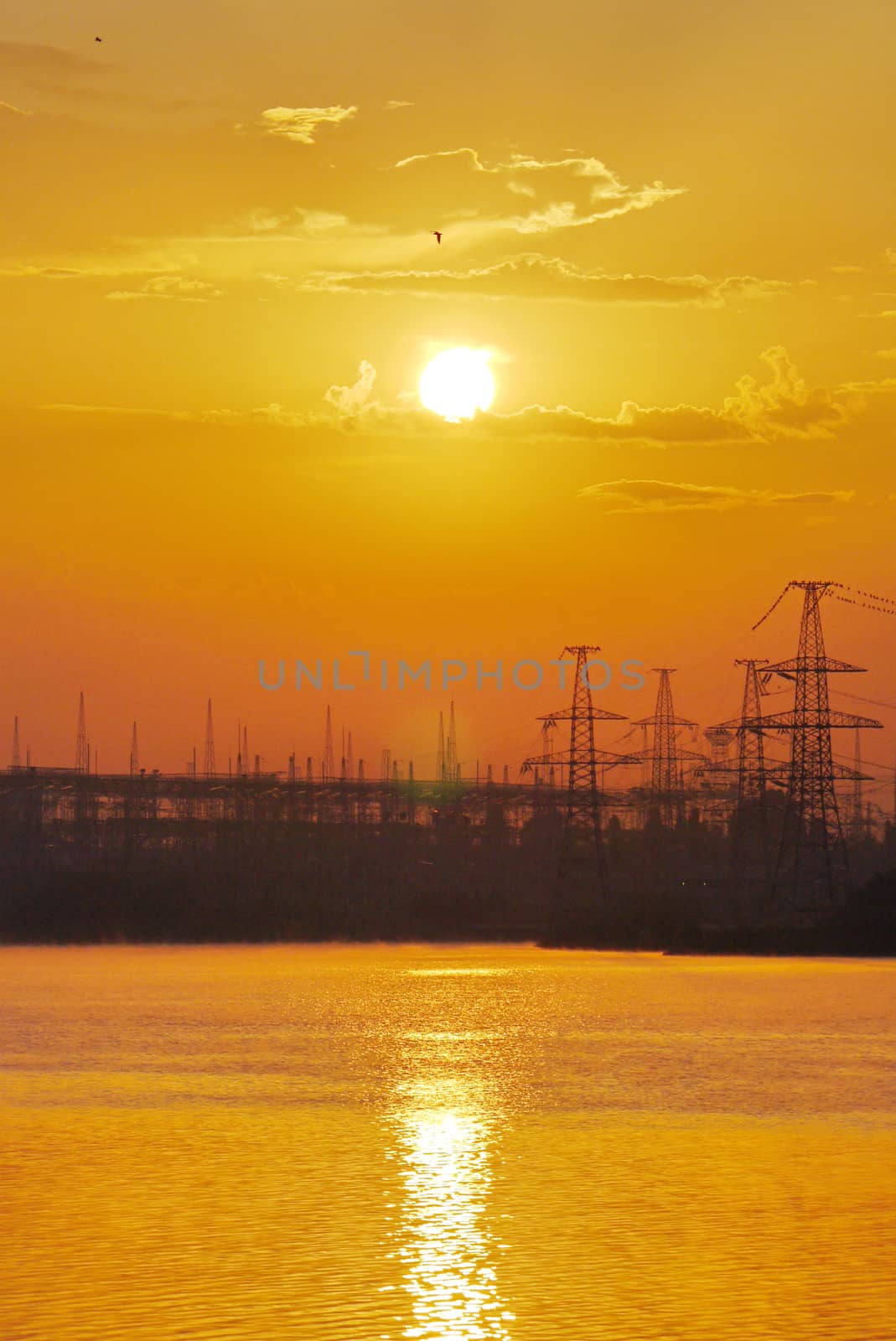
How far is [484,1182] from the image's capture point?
25141 mm

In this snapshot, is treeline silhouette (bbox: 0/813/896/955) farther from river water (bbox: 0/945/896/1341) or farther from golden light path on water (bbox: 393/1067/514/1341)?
golden light path on water (bbox: 393/1067/514/1341)

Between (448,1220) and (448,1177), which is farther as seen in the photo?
(448,1177)

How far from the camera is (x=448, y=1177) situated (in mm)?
25812

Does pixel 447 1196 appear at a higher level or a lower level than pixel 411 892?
higher

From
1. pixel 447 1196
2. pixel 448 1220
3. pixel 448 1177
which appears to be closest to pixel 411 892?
pixel 448 1177

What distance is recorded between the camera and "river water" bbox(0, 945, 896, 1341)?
18.3 meters

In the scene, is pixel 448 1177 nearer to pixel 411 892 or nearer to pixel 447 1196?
pixel 447 1196

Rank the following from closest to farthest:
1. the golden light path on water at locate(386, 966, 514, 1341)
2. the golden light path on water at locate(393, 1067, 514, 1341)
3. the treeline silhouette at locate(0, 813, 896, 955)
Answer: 1. the golden light path on water at locate(393, 1067, 514, 1341)
2. the golden light path on water at locate(386, 966, 514, 1341)
3. the treeline silhouette at locate(0, 813, 896, 955)

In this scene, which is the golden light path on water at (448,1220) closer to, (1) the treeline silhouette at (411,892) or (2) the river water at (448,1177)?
(2) the river water at (448,1177)

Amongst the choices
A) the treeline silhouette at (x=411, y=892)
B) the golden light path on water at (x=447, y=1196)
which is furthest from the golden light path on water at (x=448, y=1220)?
the treeline silhouette at (x=411, y=892)

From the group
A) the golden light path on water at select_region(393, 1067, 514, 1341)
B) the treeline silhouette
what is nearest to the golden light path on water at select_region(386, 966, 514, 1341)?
the golden light path on water at select_region(393, 1067, 514, 1341)

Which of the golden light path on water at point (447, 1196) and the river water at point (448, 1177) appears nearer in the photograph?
the golden light path on water at point (447, 1196)

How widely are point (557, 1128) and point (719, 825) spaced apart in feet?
535

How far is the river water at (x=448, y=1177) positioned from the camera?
18.3m
